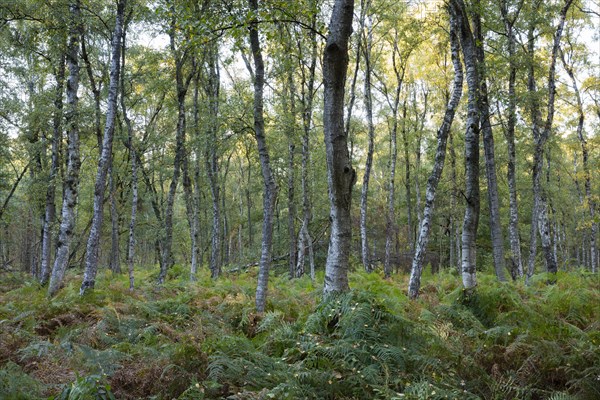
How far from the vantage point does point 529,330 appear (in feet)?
18.8

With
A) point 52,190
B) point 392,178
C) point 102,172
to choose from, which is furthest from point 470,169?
point 52,190

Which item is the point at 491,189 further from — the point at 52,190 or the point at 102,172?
the point at 52,190

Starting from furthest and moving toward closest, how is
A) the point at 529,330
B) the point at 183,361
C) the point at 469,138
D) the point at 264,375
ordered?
→ 1. the point at 469,138
2. the point at 529,330
3. the point at 183,361
4. the point at 264,375

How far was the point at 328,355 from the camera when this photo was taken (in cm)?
448

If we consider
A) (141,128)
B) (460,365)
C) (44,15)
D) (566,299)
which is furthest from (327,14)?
(460,365)

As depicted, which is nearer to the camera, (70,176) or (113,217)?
(70,176)

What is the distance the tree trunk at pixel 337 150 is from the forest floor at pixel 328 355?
49 centimetres

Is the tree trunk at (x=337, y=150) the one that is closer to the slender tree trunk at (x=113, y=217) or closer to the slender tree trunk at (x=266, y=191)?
the slender tree trunk at (x=266, y=191)

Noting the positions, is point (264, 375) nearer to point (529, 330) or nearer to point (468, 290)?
point (529, 330)

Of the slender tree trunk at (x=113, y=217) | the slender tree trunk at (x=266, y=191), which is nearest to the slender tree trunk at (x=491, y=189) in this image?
the slender tree trunk at (x=266, y=191)

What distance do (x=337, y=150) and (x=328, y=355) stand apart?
2.89 m

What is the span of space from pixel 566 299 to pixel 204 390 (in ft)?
22.7

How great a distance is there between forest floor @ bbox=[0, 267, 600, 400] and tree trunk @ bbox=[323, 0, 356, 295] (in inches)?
19.2

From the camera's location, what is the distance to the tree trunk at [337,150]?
5.75 meters
